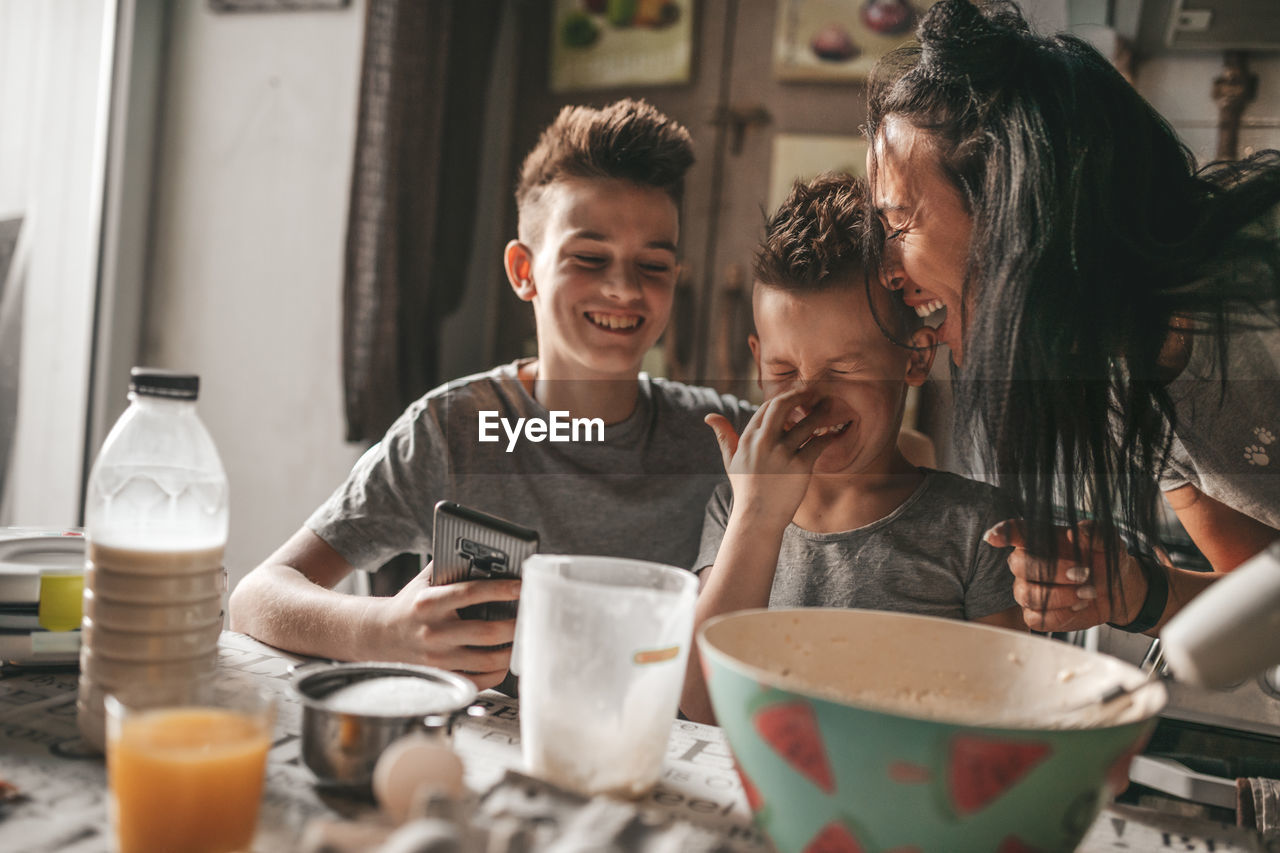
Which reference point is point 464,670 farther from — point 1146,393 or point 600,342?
point 1146,393

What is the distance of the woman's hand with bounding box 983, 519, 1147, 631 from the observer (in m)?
0.93

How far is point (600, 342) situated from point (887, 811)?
771 millimetres

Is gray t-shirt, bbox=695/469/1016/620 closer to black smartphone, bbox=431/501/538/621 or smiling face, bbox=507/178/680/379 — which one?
smiling face, bbox=507/178/680/379

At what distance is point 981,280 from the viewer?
936mm

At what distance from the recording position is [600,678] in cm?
62

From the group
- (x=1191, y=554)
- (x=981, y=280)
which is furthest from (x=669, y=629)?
(x=1191, y=554)

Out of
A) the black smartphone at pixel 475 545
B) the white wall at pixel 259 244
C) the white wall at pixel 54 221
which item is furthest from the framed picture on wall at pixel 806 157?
the white wall at pixel 54 221

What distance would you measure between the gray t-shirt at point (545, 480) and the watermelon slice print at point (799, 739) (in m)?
0.66

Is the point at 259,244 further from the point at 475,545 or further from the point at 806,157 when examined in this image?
the point at 475,545

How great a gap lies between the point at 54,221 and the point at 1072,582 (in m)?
2.07

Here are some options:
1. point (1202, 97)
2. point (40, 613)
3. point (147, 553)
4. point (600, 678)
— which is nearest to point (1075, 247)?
point (1202, 97)

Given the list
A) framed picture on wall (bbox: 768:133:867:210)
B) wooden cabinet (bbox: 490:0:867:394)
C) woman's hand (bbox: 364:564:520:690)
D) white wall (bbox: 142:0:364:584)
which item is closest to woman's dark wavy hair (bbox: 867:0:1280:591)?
framed picture on wall (bbox: 768:133:867:210)

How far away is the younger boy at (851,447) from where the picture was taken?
1043 mm

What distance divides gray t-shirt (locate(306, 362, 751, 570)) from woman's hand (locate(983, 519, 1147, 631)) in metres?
0.38
